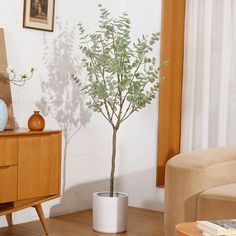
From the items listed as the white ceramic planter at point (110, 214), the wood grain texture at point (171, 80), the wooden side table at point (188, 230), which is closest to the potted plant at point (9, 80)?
the white ceramic planter at point (110, 214)

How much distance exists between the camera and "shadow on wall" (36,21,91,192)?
4328 mm

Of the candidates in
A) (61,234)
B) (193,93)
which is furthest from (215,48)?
(61,234)

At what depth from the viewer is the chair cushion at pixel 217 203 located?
2.94 metres

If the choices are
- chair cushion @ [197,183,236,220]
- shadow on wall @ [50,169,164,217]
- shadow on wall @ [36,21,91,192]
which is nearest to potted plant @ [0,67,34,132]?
shadow on wall @ [36,21,91,192]

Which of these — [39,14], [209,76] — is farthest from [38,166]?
[209,76]

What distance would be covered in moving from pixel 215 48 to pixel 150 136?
94 cm

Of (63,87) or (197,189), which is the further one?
(63,87)

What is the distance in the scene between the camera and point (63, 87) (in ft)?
14.6

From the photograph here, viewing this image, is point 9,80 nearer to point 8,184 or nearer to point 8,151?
point 8,151

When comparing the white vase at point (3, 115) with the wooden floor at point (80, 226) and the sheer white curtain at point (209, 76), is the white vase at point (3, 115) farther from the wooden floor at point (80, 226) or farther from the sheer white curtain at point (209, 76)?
the sheer white curtain at point (209, 76)

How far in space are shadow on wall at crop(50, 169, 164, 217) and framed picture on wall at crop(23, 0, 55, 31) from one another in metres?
1.35

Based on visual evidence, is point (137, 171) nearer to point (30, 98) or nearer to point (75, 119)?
point (75, 119)

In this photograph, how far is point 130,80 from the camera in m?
3.92

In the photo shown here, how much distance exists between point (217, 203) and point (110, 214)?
1143 millimetres
